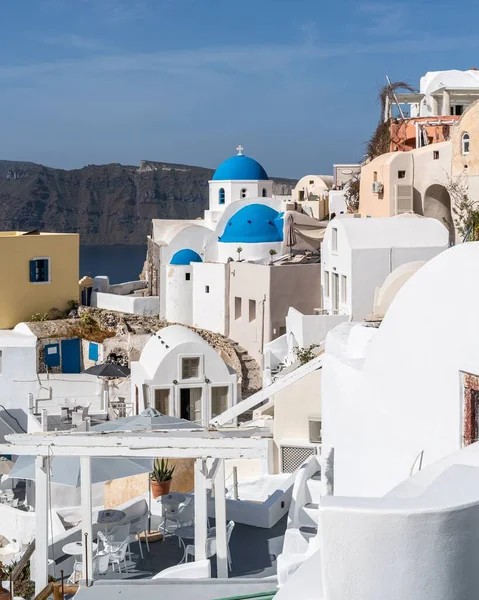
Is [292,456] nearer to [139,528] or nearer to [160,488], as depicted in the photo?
[160,488]

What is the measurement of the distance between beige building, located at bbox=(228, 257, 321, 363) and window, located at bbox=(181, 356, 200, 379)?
630cm

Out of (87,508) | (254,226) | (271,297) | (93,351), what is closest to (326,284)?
(271,297)

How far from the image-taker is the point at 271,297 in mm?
24844

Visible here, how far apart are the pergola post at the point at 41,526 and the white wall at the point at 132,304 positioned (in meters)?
19.7

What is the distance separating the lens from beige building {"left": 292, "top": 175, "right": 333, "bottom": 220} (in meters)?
36.0

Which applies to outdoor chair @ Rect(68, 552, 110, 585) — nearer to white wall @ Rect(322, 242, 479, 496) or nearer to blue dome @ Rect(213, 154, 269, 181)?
white wall @ Rect(322, 242, 479, 496)

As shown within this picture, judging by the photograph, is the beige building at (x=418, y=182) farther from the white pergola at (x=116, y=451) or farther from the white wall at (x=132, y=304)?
the white pergola at (x=116, y=451)

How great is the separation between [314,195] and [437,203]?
15000mm

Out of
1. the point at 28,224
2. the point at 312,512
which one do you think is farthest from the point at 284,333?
the point at 28,224

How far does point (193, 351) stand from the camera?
18.7 meters

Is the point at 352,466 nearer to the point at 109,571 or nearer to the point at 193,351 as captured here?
the point at 109,571

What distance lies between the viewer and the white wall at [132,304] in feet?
93.6

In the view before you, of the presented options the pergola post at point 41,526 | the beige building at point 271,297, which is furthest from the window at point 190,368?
the pergola post at point 41,526

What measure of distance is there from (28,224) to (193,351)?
14769 cm
